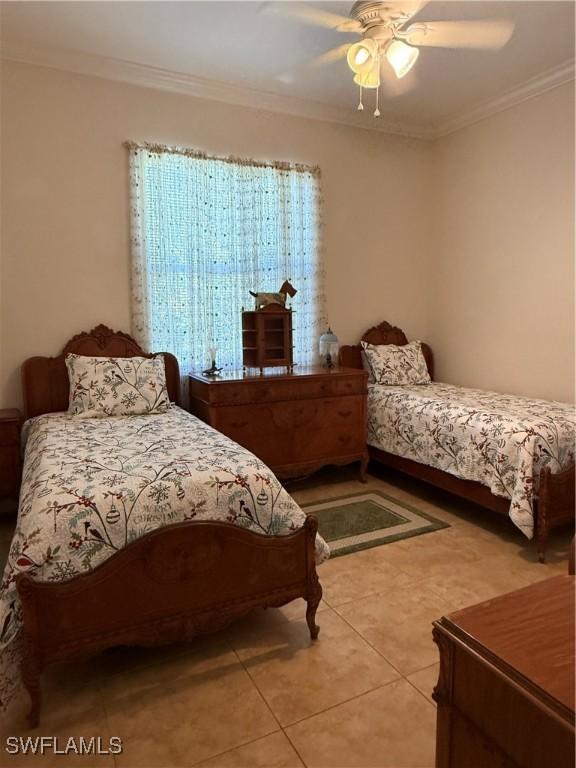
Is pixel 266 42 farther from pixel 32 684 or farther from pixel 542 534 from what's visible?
pixel 32 684

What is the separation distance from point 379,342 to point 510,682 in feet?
12.2

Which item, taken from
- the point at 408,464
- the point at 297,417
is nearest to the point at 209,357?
the point at 297,417

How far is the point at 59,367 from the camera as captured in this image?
10.6ft

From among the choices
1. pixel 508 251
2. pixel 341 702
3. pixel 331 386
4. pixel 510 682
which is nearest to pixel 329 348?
pixel 331 386

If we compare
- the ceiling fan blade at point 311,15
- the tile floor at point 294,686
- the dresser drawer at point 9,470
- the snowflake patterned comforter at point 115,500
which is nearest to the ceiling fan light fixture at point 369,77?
the ceiling fan blade at point 311,15

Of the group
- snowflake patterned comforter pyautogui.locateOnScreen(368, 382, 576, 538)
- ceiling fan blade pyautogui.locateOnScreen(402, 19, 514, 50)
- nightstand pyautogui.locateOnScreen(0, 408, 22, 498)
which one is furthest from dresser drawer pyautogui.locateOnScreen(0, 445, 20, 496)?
ceiling fan blade pyautogui.locateOnScreen(402, 19, 514, 50)

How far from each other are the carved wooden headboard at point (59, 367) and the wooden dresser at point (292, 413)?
1.76ft

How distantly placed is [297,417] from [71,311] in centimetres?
162

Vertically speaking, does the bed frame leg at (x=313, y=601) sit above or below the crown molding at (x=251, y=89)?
below

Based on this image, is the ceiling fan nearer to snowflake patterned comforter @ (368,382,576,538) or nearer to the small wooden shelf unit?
the small wooden shelf unit

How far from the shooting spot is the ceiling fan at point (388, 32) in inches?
91.7

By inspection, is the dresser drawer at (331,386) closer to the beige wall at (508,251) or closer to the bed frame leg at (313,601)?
the beige wall at (508,251)

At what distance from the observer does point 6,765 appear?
1456 millimetres

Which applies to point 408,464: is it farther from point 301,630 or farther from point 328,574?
point 301,630
